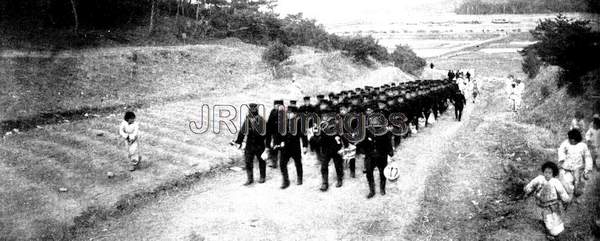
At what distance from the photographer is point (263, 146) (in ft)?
29.2

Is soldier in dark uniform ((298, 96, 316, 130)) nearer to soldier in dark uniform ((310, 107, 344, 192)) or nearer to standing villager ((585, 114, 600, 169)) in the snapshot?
soldier in dark uniform ((310, 107, 344, 192))

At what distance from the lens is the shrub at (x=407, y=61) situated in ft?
122

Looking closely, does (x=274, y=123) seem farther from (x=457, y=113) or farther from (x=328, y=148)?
(x=457, y=113)

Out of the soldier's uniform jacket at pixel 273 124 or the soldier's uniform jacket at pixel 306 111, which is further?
the soldier's uniform jacket at pixel 306 111

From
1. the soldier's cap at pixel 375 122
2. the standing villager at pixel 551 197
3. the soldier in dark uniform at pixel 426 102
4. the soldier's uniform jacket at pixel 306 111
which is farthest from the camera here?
the soldier in dark uniform at pixel 426 102

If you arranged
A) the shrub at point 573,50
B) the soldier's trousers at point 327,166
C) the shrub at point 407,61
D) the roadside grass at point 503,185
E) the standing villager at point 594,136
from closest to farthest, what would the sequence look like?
the roadside grass at point 503,185 < the standing villager at point 594,136 < the soldier's trousers at point 327,166 < the shrub at point 573,50 < the shrub at point 407,61

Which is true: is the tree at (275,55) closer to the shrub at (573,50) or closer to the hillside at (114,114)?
the hillside at (114,114)

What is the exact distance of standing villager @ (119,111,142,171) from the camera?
9.58 m

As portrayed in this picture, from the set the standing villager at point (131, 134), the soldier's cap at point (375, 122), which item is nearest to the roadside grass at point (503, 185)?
the soldier's cap at point (375, 122)

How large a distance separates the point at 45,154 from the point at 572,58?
15417 mm

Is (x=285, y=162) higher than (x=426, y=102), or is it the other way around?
(x=426, y=102)

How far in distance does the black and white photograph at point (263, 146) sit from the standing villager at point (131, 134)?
0.14 feet

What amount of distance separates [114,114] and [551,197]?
13931mm

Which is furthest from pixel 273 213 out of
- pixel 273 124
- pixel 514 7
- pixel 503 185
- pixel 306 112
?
pixel 514 7
